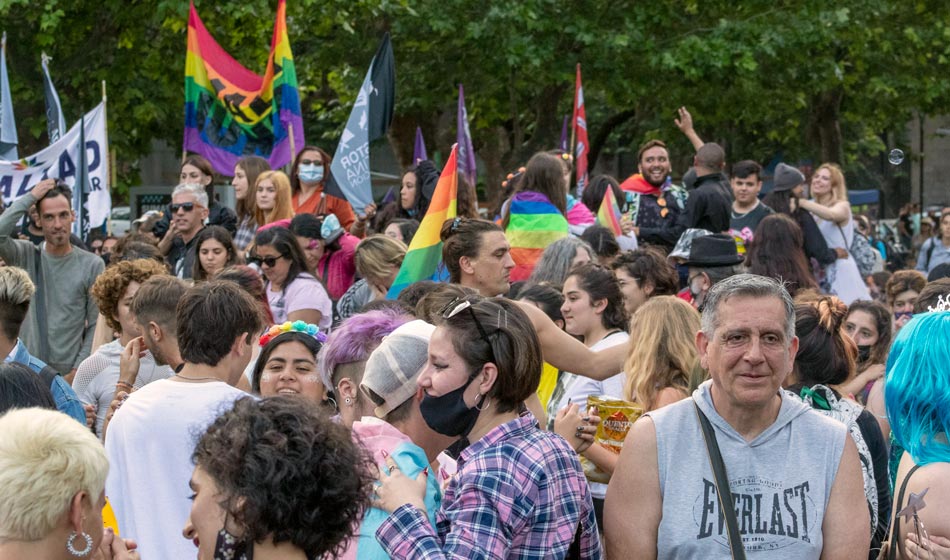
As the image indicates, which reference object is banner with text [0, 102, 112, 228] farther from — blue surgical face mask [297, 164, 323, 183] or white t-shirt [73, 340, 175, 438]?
white t-shirt [73, 340, 175, 438]

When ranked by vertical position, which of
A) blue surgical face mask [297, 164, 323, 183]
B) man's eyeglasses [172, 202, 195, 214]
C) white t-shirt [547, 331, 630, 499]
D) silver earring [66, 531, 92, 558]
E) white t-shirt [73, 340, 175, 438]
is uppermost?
blue surgical face mask [297, 164, 323, 183]

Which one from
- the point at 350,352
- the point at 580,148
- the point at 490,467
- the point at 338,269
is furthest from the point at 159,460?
the point at 580,148

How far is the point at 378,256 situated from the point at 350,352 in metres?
3.21

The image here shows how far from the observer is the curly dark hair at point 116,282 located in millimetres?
6375

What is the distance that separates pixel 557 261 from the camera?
7.48 metres

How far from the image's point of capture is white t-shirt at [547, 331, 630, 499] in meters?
5.77

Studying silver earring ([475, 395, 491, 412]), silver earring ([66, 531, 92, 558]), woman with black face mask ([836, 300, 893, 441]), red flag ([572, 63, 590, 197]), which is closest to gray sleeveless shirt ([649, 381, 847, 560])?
silver earring ([475, 395, 491, 412])

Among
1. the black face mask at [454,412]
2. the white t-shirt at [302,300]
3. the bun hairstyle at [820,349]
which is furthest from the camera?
the white t-shirt at [302,300]

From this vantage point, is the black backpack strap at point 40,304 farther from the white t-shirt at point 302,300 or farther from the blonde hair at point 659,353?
the blonde hair at point 659,353

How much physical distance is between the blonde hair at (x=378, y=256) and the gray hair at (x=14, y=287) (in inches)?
97.4

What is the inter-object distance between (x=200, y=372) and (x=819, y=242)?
7.11m

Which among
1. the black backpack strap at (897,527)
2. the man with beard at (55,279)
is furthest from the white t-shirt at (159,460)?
the man with beard at (55,279)

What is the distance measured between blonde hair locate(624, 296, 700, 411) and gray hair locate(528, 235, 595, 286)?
7.09ft

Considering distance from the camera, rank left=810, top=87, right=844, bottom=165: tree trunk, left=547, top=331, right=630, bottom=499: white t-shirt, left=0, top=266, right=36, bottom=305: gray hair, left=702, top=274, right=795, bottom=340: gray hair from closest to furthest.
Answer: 1. left=702, top=274, right=795, bottom=340: gray hair
2. left=0, top=266, right=36, bottom=305: gray hair
3. left=547, top=331, right=630, bottom=499: white t-shirt
4. left=810, top=87, right=844, bottom=165: tree trunk
